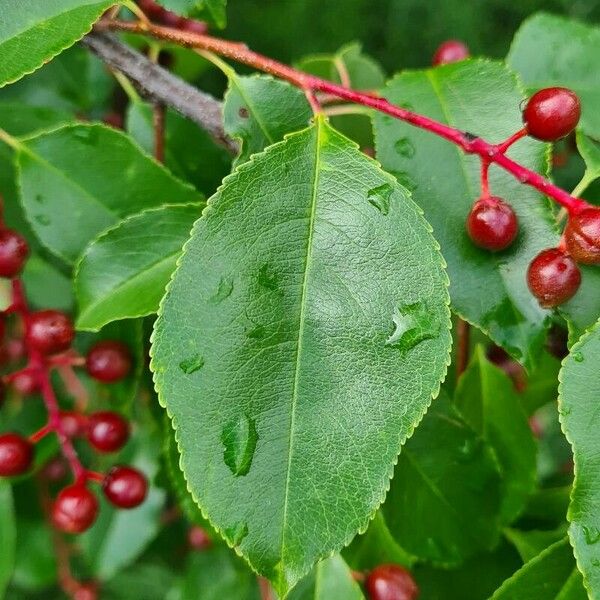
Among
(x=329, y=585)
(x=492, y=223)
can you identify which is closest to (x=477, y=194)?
(x=492, y=223)

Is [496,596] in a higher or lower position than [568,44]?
lower

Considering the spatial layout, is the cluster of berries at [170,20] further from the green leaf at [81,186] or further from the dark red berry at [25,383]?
the dark red berry at [25,383]

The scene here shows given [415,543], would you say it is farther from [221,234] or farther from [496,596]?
[221,234]

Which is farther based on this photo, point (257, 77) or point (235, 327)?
point (257, 77)

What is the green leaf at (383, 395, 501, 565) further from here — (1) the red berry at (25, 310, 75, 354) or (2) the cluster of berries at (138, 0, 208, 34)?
(2) the cluster of berries at (138, 0, 208, 34)

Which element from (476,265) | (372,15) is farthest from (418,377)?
(372,15)

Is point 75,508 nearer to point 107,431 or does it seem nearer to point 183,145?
point 107,431
